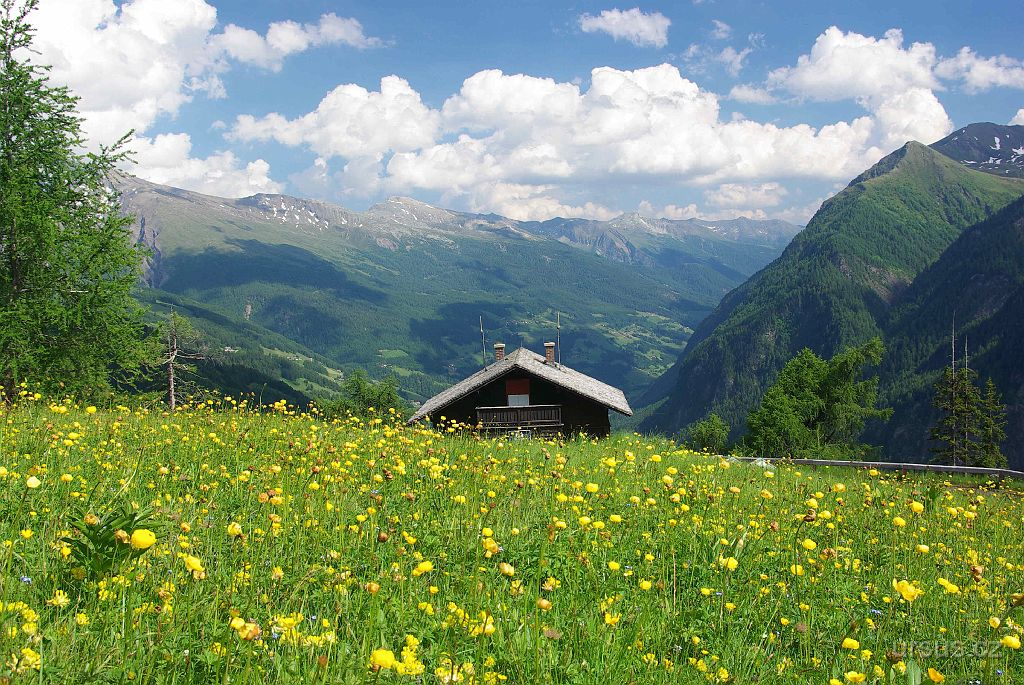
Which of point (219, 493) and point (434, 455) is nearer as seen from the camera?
point (219, 493)

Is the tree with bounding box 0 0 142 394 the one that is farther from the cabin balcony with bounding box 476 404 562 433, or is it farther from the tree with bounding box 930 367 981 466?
the tree with bounding box 930 367 981 466

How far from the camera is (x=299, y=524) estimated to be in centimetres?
494

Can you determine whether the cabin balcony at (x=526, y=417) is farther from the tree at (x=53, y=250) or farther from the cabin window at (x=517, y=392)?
the tree at (x=53, y=250)

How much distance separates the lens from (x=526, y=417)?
3384 cm

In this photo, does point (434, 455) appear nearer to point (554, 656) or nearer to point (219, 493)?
point (219, 493)

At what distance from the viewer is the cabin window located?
119 ft

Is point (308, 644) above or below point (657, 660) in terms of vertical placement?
above

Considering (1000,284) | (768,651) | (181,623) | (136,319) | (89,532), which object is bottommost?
(768,651)

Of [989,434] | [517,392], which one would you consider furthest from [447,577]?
[989,434]

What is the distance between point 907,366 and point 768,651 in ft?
694

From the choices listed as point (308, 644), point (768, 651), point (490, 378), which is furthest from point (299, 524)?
point (490, 378)

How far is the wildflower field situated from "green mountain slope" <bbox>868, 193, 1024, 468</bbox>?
534 ft

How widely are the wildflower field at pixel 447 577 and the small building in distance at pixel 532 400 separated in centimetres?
2567

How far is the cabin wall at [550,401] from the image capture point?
3644 centimetres
